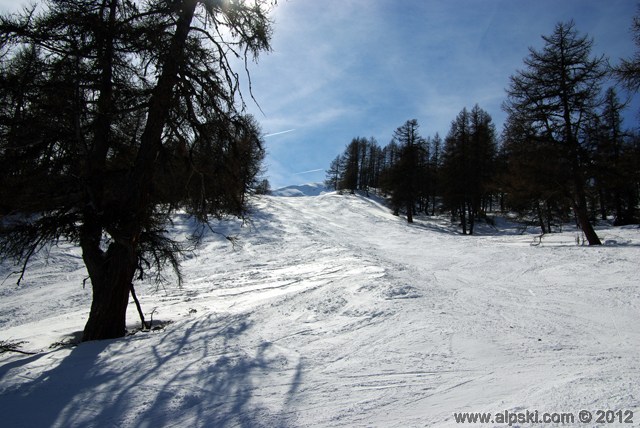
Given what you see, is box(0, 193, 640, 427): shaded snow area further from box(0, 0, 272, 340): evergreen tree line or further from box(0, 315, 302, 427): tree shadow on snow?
box(0, 0, 272, 340): evergreen tree line

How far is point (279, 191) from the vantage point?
552 feet

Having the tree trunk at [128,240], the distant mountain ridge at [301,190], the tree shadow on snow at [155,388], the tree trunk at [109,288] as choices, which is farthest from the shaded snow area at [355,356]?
the distant mountain ridge at [301,190]

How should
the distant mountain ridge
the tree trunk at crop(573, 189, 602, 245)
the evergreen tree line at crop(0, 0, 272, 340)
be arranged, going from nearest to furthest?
1. the evergreen tree line at crop(0, 0, 272, 340)
2. the tree trunk at crop(573, 189, 602, 245)
3. the distant mountain ridge

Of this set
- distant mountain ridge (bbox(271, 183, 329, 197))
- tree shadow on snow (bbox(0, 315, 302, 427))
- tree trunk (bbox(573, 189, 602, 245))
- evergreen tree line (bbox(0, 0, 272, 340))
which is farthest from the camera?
distant mountain ridge (bbox(271, 183, 329, 197))

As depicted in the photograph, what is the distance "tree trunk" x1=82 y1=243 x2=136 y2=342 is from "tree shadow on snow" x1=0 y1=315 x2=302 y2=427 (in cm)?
110

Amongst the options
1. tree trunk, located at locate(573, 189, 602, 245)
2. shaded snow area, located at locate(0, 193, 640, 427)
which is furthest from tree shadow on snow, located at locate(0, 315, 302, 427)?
tree trunk, located at locate(573, 189, 602, 245)

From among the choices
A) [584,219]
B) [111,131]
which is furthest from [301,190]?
[111,131]

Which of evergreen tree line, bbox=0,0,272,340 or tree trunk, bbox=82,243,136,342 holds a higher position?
A: evergreen tree line, bbox=0,0,272,340

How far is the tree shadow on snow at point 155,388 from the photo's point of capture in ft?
10.5

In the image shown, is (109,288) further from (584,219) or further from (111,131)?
(584,219)

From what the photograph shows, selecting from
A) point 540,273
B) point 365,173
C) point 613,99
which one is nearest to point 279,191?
point 365,173

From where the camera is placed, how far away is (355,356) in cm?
439

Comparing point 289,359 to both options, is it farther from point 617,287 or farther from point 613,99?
point 613,99

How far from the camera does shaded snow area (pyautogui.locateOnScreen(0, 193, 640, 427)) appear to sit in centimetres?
323
